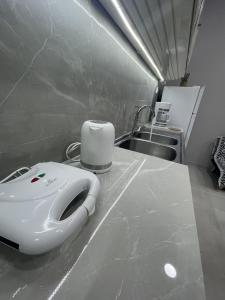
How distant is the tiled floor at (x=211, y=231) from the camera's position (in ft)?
3.32

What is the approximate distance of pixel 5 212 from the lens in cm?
27

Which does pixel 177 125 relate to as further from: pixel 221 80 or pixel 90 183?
Result: pixel 90 183

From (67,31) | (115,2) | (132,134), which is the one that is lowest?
(132,134)

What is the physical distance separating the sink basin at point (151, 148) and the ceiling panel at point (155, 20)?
0.75 meters

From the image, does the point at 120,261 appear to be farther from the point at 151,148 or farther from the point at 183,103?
the point at 183,103

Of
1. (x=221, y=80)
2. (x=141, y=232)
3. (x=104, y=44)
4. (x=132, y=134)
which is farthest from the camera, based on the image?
(x=221, y=80)

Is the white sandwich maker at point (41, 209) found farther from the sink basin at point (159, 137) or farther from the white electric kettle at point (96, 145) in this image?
the sink basin at point (159, 137)

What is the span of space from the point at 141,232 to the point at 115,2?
84 cm

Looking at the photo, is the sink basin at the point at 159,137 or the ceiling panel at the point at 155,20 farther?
the sink basin at the point at 159,137

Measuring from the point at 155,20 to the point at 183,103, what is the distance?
2.00 metres

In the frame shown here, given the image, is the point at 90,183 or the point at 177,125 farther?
the point at 177,125

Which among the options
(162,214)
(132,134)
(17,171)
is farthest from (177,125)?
(17,171)

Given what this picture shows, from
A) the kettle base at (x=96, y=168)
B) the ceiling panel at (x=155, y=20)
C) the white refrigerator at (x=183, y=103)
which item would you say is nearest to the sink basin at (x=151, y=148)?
the kettle base at (x=96, y=168)

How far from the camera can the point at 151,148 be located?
1.39 metres
